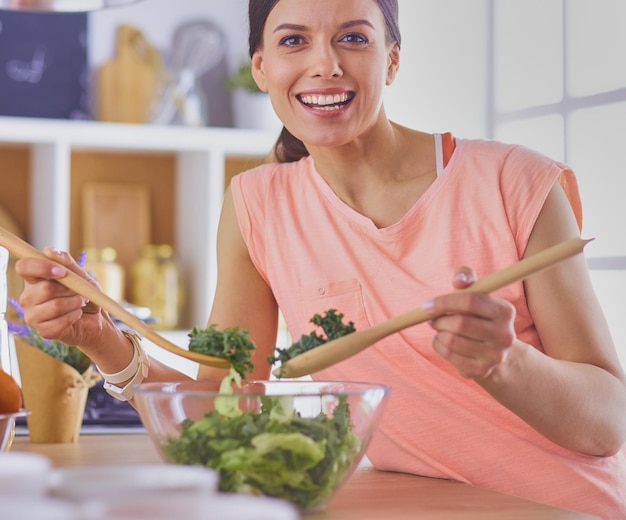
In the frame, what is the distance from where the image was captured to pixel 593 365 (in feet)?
4.69

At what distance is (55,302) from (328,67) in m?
0.55

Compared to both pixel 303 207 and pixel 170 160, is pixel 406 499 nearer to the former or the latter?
pixel 303 207

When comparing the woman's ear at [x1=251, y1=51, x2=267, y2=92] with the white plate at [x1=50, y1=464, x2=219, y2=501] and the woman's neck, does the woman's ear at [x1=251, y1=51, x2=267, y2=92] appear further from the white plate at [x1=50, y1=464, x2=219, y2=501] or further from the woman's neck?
the white plate at [x1=50, y1=464, x2=219, y2=501]

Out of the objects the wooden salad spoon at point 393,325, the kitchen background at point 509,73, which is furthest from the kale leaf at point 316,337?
the kitchen background at point 509,73

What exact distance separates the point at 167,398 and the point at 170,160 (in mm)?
2873

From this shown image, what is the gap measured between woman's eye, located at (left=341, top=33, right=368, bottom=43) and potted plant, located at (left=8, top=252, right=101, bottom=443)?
694mm

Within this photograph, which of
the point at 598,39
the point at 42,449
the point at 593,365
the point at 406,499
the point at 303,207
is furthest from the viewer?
the point at 598,39

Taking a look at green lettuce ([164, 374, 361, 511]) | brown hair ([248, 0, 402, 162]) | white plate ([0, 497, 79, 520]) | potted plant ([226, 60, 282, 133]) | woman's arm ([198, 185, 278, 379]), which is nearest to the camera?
white plate ([0, 497, 79, 520])

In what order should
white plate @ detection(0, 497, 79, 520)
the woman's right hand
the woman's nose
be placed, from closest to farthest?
white plate @ detection(0, 497, 79, 520)
the woman's right hand
the woman's nose

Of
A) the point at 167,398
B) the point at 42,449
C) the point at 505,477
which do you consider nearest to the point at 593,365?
the point at 505,477

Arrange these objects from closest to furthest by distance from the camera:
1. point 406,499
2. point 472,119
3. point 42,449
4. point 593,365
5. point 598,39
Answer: point 406,499, point 593,365, point 42,449, point 598,39, point 472,119

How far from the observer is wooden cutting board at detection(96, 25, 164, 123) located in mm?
3553

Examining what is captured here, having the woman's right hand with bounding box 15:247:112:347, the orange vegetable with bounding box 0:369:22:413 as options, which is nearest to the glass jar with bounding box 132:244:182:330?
the woman's right hand with bounding box 15:247:112:347

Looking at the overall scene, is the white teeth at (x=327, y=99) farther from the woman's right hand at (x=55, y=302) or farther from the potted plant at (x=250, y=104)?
the potted plant at (x=250, y=104)
